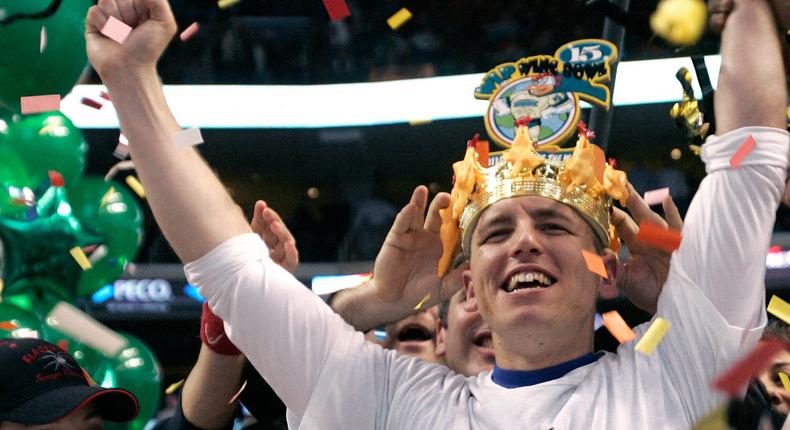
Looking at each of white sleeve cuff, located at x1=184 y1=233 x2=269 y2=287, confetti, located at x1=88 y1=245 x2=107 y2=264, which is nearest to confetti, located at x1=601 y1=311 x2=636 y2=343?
white sleeve cuff, located at x1=184 y1=233 x2=269 y2=287

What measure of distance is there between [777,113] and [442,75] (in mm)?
7959

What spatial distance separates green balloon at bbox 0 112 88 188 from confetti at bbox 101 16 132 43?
1529 mm

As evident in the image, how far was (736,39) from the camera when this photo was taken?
1.74m

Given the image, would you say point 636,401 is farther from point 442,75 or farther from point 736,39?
point 442,75

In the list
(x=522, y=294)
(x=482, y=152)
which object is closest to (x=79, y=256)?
(x=482, y=152)

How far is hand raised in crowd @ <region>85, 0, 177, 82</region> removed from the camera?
183cm

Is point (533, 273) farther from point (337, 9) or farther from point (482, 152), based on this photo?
point (337, 9)

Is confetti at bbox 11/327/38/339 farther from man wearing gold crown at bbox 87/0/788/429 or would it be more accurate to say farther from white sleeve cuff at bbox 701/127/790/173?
white sleeve cuff at bbox 701/127/790/173

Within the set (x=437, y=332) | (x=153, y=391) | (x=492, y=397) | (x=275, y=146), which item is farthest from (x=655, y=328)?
(x=275, y=146)

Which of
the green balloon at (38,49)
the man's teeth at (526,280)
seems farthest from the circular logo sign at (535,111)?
the green balloon at (38,49)

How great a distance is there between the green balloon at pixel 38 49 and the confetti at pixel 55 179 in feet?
0.89

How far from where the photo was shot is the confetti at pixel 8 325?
2984 millimetres

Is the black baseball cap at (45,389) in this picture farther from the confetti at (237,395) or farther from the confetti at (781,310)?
the confetti at (781,310)

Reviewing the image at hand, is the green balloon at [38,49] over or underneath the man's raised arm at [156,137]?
underneath
